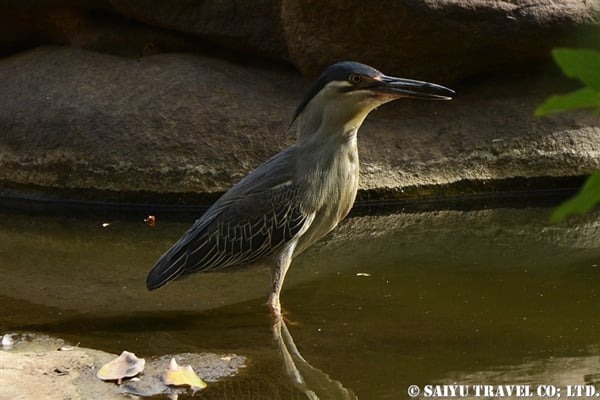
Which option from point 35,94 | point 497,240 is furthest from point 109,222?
point 497,240

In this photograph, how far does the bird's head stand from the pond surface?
92cm

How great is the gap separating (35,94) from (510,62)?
357 centimetres

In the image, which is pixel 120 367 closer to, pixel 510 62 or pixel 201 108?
pixel 201 108

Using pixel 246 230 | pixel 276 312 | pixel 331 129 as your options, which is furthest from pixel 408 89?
pixel 276 312

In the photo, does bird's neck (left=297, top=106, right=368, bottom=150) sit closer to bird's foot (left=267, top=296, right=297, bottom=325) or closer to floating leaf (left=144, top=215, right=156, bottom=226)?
bird's foot (left=267, top=296, right=297, bottom=325)

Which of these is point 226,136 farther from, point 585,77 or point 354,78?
point 585,77

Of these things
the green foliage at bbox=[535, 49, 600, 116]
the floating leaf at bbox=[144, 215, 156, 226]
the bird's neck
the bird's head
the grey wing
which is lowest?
the floating leaf at bbox=[144, 215, 156, 226]

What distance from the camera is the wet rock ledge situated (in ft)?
→ 22.0

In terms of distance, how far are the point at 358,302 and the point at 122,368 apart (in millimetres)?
1415

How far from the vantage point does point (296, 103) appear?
23.3ft

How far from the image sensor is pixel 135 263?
18.3 ft

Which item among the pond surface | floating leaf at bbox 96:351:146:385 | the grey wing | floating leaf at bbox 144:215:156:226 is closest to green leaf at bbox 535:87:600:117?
the pond surface

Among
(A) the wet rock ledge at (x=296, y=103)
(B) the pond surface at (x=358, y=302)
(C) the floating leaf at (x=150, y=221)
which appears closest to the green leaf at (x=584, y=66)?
(B) the pond surface at (x=358, y=302)

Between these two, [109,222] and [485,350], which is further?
[109,222]
